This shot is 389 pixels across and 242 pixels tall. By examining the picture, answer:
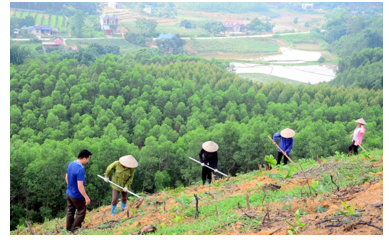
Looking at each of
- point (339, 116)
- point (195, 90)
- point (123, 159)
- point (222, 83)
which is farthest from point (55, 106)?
point (123, 159)

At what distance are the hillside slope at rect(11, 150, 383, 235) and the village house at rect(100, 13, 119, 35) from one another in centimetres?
5531

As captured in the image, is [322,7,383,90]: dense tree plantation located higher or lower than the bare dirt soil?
higher

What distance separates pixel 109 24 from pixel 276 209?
59.3 m

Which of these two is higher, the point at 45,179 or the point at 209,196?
the point at 209,196

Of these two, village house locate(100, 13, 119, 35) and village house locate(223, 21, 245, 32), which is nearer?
village house locate(100, 13, 119, 35)

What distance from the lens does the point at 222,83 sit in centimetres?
3728

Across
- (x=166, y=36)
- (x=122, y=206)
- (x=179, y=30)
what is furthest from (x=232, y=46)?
(x=122, y=206)

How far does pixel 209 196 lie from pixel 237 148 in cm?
1445

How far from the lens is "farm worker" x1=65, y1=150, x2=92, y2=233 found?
20.5 ft

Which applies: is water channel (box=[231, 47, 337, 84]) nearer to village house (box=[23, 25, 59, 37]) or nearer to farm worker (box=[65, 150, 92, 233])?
village house (box=[23, 25, 59, 37])

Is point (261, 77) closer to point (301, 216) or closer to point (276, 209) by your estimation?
point (276, 209)

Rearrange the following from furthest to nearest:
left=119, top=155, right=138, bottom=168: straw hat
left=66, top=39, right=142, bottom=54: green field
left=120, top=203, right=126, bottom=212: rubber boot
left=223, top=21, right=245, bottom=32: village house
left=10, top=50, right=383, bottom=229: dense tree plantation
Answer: left=223, top=21, right=245, bottom=32: village house, left=66, top=39, right=142, bottom=54: green field, left=10, top=50, right=383, bottom=229: dense tree plantation, left=120, top=203, right=126, bottom=212: rubber boot, left=119, top=155, right=138, bottom=168: straw hat

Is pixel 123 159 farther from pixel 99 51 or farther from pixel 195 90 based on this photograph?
pixel 99 51

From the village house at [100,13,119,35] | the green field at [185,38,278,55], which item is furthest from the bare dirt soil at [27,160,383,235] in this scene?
the village house at [100,13,119,35]
